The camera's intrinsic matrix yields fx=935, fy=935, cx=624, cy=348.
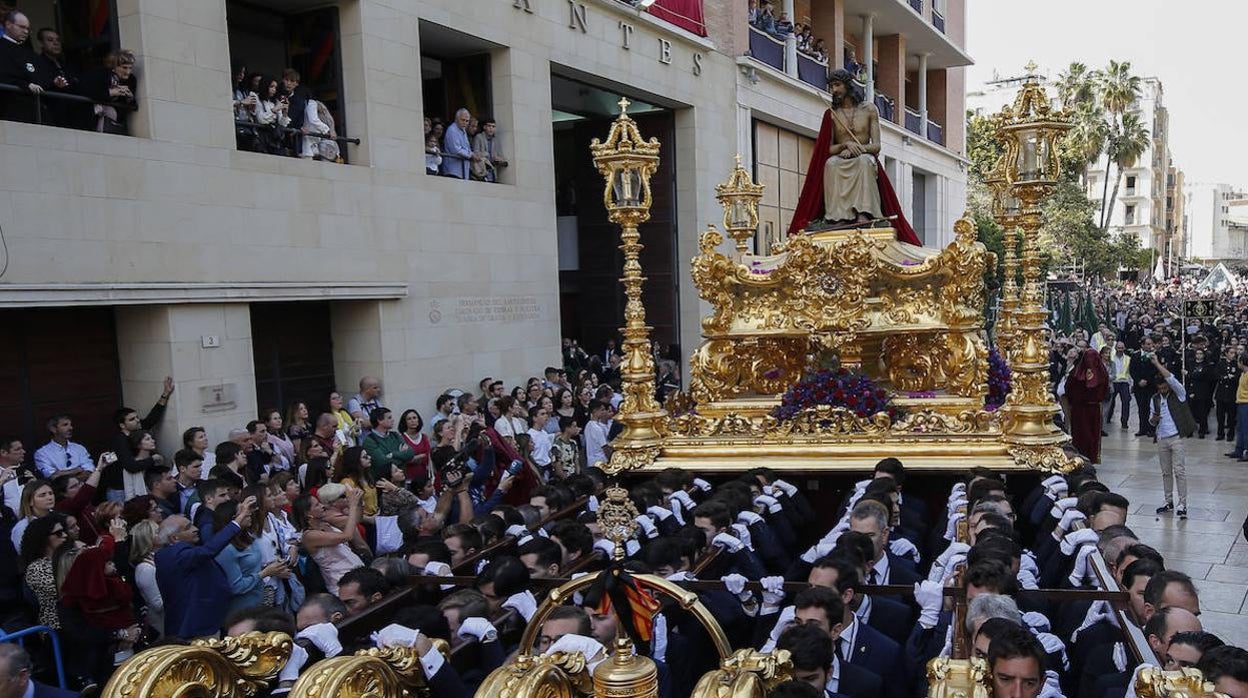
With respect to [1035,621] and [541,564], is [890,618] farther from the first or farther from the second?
[541,564]

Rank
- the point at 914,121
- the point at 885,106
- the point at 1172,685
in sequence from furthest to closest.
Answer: the point at 914,121, the point at 885,106, the point at 1172,685

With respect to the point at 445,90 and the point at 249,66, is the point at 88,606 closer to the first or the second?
the point at 249,66

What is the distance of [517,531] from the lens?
6227mm

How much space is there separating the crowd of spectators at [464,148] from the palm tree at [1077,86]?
49.5 metres

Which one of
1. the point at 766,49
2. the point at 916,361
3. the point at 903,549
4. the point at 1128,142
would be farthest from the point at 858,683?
the point at 1128,142

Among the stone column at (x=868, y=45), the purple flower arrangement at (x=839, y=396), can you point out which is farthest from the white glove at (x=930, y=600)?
the stone column at (x=868, y=45)

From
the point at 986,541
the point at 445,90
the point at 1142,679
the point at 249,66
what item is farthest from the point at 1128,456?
the point at 249,66

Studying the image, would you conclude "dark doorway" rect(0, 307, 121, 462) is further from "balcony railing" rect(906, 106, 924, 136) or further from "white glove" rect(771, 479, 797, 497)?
"balcony railing" rect(906, 106, 924, 136)

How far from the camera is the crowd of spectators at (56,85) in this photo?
28.5 ft

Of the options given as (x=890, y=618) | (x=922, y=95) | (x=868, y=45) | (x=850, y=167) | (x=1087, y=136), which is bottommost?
(x=890, y=618)

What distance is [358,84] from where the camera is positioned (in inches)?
479

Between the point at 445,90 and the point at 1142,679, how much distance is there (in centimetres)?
1436

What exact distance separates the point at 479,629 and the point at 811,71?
71.8 feet

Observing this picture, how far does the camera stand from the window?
11.2 meters
